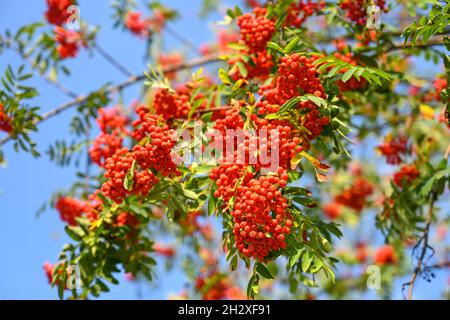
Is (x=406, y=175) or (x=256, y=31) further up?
(x=256, y=31)

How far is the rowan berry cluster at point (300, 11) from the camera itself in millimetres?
4332

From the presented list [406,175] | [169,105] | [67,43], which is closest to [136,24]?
[67,43]

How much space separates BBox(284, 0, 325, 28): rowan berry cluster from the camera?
4332 mm

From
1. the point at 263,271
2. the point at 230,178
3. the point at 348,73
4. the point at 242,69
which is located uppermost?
the point at 242,69

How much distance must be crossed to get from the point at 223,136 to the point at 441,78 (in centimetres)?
209

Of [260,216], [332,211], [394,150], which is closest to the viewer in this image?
[260,216]

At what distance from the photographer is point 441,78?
14.6 ft

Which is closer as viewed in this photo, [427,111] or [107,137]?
[107,137]

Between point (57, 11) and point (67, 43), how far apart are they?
369 mm

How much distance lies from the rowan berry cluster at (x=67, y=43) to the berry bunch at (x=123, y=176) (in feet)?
8.66

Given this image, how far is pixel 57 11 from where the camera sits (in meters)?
5.46

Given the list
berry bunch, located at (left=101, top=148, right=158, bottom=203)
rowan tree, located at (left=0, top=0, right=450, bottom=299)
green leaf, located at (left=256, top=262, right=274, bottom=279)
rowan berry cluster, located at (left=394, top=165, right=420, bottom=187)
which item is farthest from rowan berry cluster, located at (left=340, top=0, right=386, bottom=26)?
green leaf, located at (left=256, top=262, right=274, bottom=279)

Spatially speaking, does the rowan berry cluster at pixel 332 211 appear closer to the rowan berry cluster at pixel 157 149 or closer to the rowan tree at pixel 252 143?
the rowan tree at pixel 252 143

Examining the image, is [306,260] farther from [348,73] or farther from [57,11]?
[57,11]
